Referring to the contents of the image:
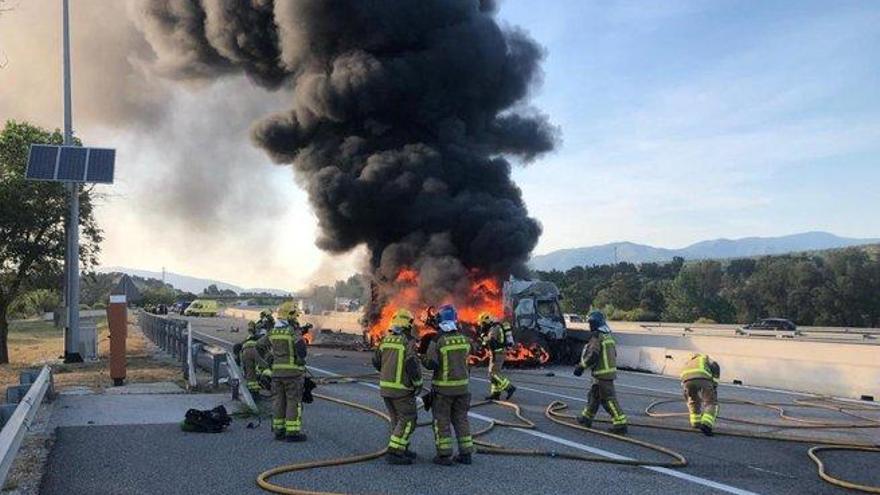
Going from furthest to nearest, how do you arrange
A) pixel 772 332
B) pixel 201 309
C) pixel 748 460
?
pixel 201 309, pixel 772 332, pixel 748 460

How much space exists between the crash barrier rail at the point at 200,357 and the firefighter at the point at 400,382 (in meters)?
3.25

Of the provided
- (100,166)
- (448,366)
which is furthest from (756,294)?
(448,366)

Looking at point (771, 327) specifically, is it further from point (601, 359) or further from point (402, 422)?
point (402, 422)

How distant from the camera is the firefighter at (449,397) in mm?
7383

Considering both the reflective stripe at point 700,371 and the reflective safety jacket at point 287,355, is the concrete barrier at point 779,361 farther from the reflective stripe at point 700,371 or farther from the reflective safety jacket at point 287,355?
the reflective safety jacket at point 287,355

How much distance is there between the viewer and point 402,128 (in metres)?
28.5

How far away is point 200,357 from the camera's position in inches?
621

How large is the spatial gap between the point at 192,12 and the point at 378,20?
30.2 feet

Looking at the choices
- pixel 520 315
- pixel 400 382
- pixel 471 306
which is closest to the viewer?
pixel 400 382

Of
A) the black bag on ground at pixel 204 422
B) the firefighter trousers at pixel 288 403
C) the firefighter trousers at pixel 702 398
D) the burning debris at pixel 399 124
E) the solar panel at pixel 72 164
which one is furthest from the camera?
the burning debris at pixel 399 124

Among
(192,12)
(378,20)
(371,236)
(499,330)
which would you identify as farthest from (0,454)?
(192,12)

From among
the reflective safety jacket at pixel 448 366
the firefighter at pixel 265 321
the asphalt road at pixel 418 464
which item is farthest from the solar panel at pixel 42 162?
the reflective safety jacket at pixel 448 366

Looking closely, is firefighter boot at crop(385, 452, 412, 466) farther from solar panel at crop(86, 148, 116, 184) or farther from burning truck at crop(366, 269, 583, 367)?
solar panel at crop(86, 148, 116, 184)

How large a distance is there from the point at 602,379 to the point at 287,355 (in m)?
3.85
